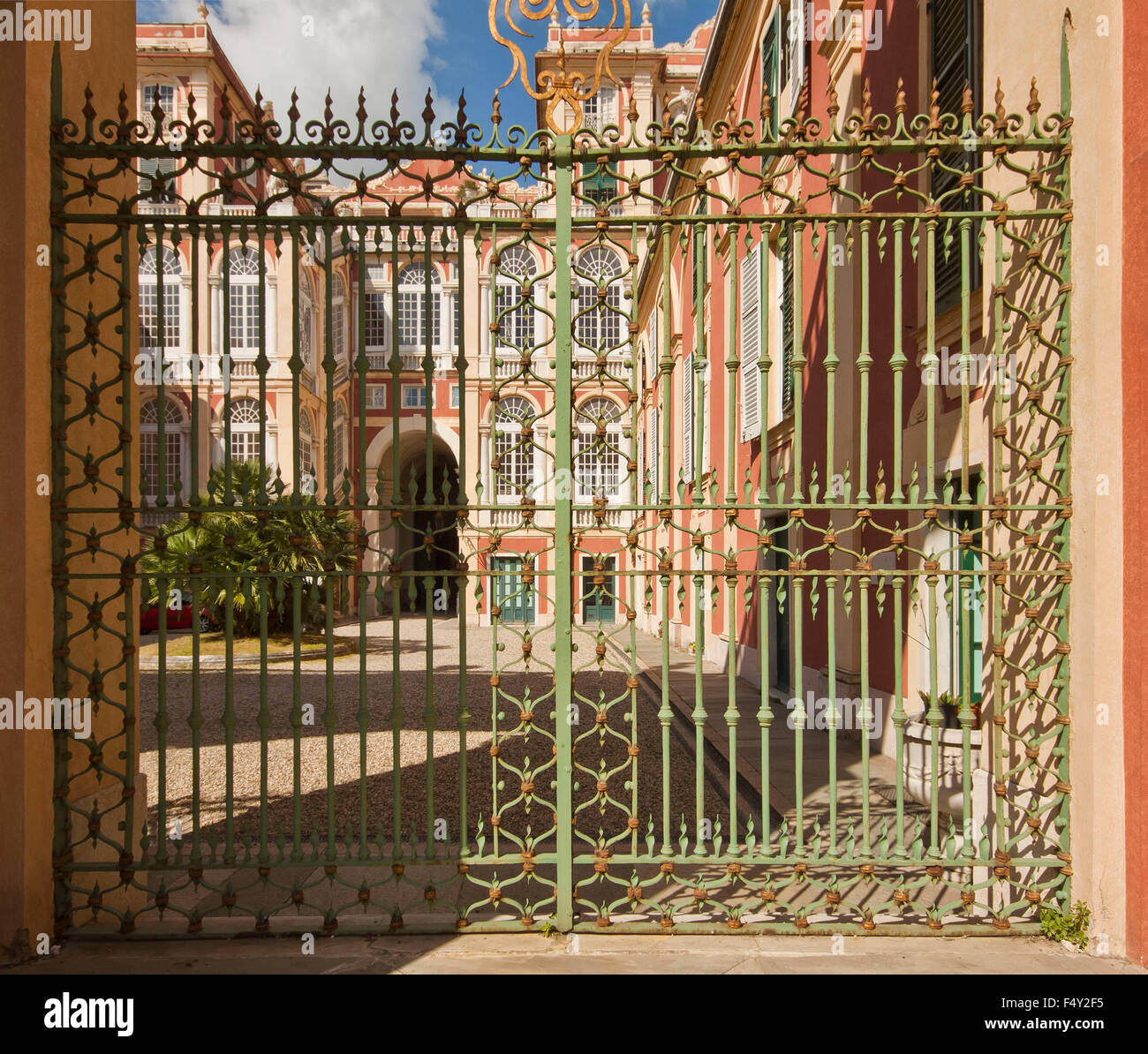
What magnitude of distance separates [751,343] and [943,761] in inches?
334

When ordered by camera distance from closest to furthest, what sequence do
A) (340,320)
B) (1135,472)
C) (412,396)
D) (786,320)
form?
1. (1135,472)
2. (786,320)
3. (340,320)
4. (412,396)

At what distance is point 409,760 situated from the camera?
875 centimetres

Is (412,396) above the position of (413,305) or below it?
below

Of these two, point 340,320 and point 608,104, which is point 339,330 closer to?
point 340,320

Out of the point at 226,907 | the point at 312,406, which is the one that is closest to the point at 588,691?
the point at 226,907

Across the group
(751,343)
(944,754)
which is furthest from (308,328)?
(944,754)

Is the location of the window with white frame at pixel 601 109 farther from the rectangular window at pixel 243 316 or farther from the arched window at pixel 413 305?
the rectangular window at pixel 243 316

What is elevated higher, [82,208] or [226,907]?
[82,208]

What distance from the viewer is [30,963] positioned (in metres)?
3.90

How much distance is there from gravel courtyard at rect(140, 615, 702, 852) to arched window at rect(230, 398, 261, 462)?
504 inches

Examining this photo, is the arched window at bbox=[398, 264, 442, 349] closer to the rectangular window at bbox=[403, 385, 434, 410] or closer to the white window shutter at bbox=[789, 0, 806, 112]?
the rectangular window at bbox=[403, 385, 434, 410]

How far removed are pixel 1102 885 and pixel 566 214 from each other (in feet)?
13.1

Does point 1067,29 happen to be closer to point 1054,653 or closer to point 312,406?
point 1054,653

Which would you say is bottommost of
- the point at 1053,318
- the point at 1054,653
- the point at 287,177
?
the point at 1054,653
